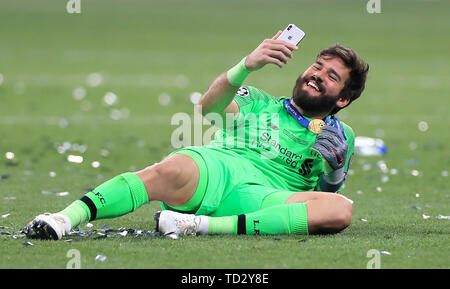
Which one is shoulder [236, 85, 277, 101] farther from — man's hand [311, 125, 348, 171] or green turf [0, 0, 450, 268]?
green turf [0, 0, 450, 268]

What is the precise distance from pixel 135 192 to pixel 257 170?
0.97 metres

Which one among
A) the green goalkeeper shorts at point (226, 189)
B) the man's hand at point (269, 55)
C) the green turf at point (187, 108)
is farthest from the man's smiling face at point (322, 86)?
the green turf at point (187, 108)

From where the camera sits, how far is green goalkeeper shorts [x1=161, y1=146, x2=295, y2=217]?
623 centimetres

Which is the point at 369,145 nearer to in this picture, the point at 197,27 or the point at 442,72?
the point at 442,72

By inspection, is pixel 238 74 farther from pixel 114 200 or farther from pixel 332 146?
pixel 114 200

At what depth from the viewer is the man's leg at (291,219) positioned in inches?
240

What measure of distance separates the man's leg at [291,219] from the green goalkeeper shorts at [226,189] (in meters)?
0.15

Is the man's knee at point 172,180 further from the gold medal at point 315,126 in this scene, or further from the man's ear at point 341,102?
the man's ear at point 341,102

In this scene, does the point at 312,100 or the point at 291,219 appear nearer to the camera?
the point at 291,219

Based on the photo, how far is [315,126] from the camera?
6617mm

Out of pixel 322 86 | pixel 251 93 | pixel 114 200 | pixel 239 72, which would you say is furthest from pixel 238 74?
pixel 114 200

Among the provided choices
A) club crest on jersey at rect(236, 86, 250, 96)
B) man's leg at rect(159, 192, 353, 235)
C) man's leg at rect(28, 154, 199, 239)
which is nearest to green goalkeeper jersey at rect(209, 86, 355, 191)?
→ club crest on jersey at rect(236, 86, 250, 96)

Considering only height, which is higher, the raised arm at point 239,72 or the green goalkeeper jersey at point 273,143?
the raised arm at point 239,72

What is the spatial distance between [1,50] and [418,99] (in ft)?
46.9
